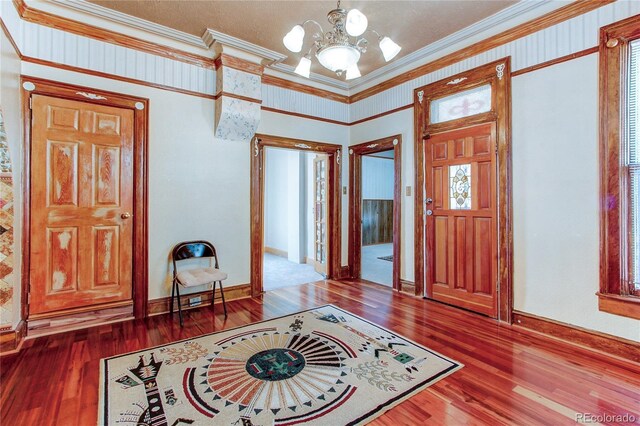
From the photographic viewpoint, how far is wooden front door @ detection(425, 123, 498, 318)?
332 cm

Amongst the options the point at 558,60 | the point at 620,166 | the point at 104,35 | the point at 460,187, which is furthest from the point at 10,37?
the point at 620,166

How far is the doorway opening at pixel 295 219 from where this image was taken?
539 centimetres

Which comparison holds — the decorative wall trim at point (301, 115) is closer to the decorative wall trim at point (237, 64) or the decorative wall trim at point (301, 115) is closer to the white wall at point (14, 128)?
the decorative wall trim at point (237, 64)

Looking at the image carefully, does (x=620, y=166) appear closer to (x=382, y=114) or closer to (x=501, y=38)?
(x=501, y=38)

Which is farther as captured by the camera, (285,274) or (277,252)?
(277,252)

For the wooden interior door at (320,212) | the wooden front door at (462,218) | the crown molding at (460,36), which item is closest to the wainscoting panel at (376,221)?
the wooden interior door at (320,212)

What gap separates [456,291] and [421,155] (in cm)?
169

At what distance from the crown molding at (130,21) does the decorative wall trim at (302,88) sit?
2.97 feet

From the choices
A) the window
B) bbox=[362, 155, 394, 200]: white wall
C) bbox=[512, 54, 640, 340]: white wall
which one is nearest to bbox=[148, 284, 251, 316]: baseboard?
bbox=[512, 54, 640, 340]: white wall

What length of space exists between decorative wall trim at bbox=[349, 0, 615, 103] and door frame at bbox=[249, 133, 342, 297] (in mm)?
1249

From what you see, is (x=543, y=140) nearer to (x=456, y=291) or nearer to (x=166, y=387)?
(x=456, y=291)

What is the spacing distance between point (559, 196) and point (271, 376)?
2844 millimetres

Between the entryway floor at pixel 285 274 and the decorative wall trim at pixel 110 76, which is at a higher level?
the decorative wall trim at pixel 110 76

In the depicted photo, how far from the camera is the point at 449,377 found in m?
2.15
